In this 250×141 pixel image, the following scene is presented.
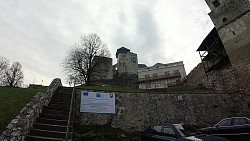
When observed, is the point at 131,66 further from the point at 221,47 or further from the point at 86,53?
the point at 221,47

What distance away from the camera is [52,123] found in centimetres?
888

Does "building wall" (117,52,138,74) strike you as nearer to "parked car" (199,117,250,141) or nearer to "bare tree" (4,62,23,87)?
"bare tree" (4,62,23,87)

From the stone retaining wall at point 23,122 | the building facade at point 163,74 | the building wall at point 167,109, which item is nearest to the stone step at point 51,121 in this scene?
the stone retaining wall at point 23,122

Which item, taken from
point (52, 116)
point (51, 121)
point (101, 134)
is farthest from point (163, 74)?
point (51, 121)

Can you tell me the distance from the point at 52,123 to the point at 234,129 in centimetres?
909

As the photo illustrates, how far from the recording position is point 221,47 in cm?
2431

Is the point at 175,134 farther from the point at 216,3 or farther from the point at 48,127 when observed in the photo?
the point at 216,3

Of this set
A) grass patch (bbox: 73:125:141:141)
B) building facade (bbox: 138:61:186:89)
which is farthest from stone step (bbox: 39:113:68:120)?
building facade (bbox: 138:61:186:89)

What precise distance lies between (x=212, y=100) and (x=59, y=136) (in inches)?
611

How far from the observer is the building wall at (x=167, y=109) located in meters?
14.5

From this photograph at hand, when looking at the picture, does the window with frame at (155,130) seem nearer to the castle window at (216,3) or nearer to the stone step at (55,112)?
the stone step at (55,112)

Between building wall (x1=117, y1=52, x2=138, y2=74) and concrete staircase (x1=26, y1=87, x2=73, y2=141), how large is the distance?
5156 cm

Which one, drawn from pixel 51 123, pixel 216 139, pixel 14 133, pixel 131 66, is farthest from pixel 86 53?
pixel 131 66

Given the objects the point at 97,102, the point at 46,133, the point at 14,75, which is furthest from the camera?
the point at 14,75
